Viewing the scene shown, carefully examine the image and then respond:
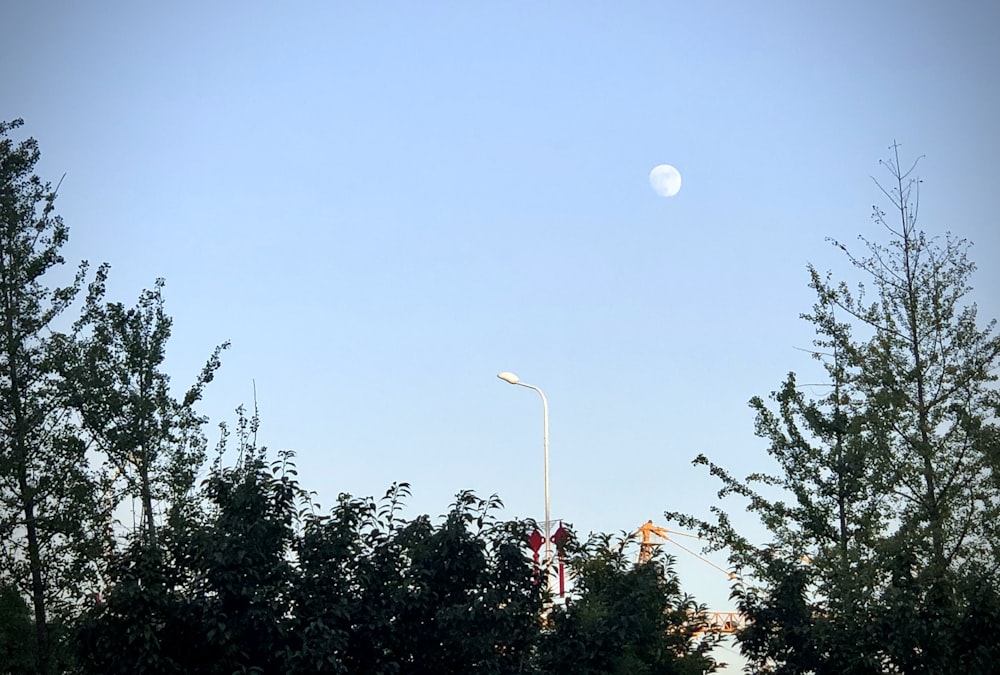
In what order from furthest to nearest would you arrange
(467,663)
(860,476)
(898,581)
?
(860,476)
(898,581)
(467,663)

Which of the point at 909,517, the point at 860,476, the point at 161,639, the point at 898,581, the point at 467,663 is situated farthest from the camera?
the point at 860,476

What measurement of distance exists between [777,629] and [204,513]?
501 inches

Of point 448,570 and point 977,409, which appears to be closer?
point 448,570

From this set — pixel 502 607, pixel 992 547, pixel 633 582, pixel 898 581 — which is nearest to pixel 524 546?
pixel 502 607

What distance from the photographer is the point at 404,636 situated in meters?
19.9

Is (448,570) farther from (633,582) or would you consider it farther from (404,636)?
(633,582)

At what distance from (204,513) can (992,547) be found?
16.6 m

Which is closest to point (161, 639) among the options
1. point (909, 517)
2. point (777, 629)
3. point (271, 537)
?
point (271, 537)

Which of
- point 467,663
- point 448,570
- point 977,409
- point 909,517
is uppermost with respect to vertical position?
point 977,409

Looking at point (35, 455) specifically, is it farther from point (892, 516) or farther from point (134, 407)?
point (892, 516)

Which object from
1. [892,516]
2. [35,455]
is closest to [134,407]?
[35,455]

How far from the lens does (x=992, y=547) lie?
23422 millimetres

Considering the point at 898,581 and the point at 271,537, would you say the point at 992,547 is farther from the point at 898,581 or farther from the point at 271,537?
the point at 271,537

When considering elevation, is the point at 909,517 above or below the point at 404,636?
above
